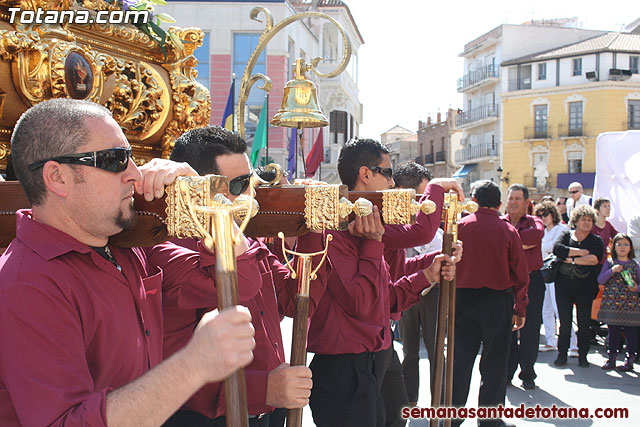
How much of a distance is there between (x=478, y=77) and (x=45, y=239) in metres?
42.0

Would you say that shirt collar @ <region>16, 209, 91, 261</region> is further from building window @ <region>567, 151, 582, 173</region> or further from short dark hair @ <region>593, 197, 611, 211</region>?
building window @ <region>567, 151, 582, 173</region>

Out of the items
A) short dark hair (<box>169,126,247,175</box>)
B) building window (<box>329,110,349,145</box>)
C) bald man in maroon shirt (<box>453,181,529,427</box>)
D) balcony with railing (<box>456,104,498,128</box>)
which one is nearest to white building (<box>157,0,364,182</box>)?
building window (<box>329,110,349,145</box>)

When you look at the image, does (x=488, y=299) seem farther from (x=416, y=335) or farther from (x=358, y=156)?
(x=358, y=156)

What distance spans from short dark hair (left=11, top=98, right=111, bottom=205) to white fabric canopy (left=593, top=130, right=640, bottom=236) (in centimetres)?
858

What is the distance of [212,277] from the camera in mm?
1929

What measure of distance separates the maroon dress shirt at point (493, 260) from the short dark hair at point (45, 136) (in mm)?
4225

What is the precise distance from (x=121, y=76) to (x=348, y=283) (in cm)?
141

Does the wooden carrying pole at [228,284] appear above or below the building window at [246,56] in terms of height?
below

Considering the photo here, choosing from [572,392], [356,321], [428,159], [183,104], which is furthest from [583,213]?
[428,159]

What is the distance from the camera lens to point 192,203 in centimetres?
138

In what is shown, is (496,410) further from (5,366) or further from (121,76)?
(5,366)

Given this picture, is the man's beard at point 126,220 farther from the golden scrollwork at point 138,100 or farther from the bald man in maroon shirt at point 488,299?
the bald man in maroon shirt at point 488,299

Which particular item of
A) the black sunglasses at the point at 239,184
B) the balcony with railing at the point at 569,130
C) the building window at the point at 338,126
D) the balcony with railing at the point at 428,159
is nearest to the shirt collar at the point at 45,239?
the black sunglasses at the point at 239,184

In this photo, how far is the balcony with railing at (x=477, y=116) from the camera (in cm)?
3950
